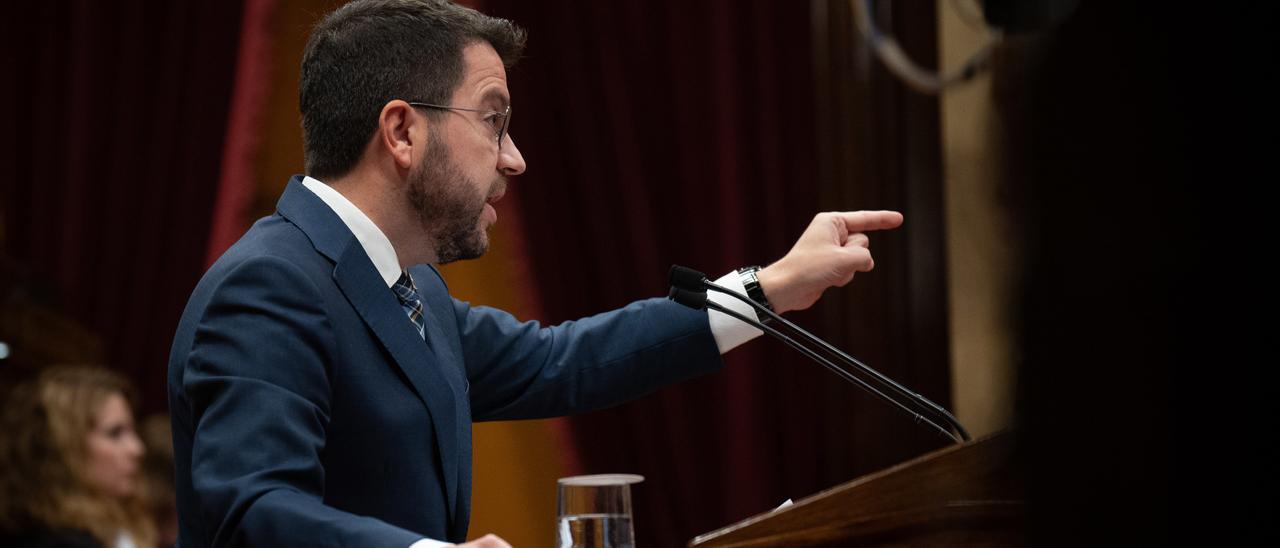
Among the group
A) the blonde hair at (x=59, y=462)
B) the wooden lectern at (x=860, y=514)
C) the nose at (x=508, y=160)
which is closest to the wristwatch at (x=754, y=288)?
the nose at (x=508, y=160)

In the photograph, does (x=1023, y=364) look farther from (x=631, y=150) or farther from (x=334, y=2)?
(x=334, y=2)

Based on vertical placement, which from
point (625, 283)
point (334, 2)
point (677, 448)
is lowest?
point (677, 448)

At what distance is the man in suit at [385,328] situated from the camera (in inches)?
56.4

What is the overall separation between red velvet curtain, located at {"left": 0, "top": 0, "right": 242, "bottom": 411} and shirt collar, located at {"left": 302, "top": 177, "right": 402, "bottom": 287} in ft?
7.19

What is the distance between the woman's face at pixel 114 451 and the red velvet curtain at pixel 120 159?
0.66 ft

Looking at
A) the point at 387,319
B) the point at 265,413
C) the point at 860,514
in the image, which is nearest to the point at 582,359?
the point at 387,319

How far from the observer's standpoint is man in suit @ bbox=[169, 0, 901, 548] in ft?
4.70

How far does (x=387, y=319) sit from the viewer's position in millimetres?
1697

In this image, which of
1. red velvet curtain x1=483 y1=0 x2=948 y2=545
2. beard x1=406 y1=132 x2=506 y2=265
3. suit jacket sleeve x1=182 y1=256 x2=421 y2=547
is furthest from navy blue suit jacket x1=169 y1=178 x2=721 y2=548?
red velvet curtain x1=483 y1=0 x2=948 y2=545

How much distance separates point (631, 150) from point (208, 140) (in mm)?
1328

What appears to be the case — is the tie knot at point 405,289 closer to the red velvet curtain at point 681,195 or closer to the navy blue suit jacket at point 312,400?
the navy blue suit jacket at point 312,400

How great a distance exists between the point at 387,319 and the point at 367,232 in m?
0.15

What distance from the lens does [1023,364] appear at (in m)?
0.29

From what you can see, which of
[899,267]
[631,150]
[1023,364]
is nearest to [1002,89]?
[1023,364]
